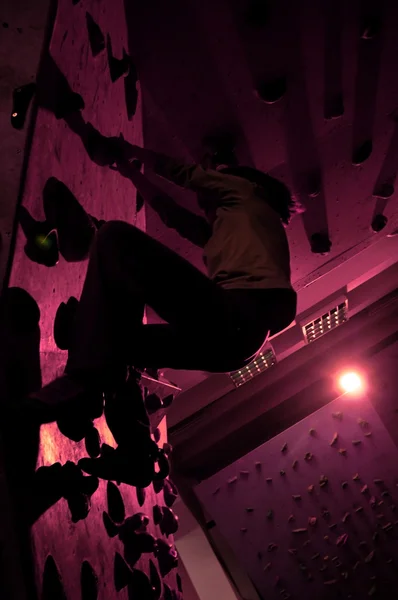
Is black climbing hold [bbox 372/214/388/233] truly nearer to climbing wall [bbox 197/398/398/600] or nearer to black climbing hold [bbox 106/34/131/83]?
climbing wall [bbox 197/398/398/600]

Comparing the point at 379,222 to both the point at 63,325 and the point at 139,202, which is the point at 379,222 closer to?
the point at 139,202

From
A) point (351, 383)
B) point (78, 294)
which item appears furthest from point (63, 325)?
point (351, 383)

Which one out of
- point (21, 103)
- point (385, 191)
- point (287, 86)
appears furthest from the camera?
point (385, 191)

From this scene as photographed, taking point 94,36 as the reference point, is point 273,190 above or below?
below

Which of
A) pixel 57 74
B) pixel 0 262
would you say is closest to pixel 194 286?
pixel 0 262

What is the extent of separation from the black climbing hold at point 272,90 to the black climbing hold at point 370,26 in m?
0.41

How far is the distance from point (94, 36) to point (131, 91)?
44cm

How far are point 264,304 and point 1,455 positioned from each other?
878 mm

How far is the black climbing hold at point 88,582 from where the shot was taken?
1.63m

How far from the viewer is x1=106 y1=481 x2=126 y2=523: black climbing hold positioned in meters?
2.05

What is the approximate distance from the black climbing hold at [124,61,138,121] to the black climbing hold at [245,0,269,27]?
555mm

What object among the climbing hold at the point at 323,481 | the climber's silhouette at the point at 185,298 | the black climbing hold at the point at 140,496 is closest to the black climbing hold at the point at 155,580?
the black climbing hold at the point at 140,496

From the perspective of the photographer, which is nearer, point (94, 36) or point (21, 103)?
point (21, 103)

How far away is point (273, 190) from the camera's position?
2.13m
